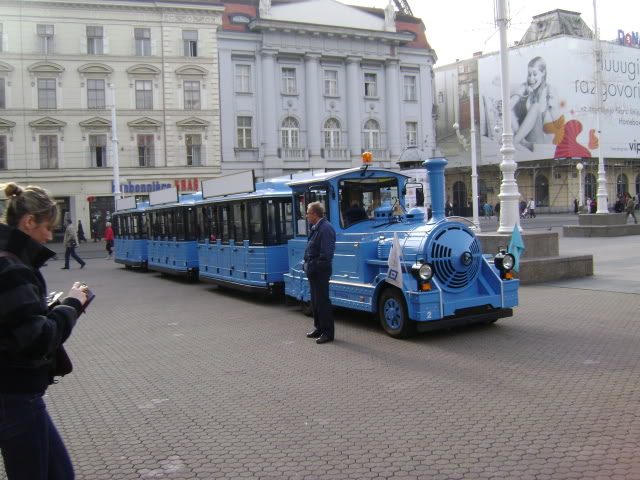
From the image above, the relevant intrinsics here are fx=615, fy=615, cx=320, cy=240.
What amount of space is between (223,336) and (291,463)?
5.00m

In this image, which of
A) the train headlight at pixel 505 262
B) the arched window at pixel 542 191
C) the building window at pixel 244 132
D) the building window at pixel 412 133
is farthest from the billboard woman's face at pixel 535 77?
the train headlight at pixel 505 262

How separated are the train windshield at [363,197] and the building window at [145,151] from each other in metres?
32.0

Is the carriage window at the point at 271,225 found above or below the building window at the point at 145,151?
below

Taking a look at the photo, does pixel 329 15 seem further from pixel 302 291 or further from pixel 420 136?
pixel 302 291

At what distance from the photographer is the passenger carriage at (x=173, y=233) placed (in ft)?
56.8

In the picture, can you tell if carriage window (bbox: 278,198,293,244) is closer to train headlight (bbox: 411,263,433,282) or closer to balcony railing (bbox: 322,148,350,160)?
train headlight (bbox: 411,263,433,282)

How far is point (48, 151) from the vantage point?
3800cm

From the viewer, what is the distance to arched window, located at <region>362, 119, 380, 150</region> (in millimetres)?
45500

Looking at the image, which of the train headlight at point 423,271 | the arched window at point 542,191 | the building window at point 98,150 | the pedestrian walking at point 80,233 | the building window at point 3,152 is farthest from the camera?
the arched window at point 542,191

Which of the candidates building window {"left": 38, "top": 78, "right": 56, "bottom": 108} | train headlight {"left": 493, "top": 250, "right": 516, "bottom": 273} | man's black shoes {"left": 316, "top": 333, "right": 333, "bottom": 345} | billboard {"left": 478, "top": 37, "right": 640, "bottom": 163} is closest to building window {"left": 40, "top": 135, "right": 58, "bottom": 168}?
building window {"left": 38, "top": 78, "right": 56, "bottom": 108}

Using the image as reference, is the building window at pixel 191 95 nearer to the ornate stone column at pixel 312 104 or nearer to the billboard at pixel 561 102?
the ornate stone column at pixel 312 104

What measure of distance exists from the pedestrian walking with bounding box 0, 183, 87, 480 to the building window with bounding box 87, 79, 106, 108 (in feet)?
127

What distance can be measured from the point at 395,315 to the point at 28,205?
20.3 ft

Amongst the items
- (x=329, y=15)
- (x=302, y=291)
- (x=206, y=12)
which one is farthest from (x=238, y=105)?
(x=302, y=291)
